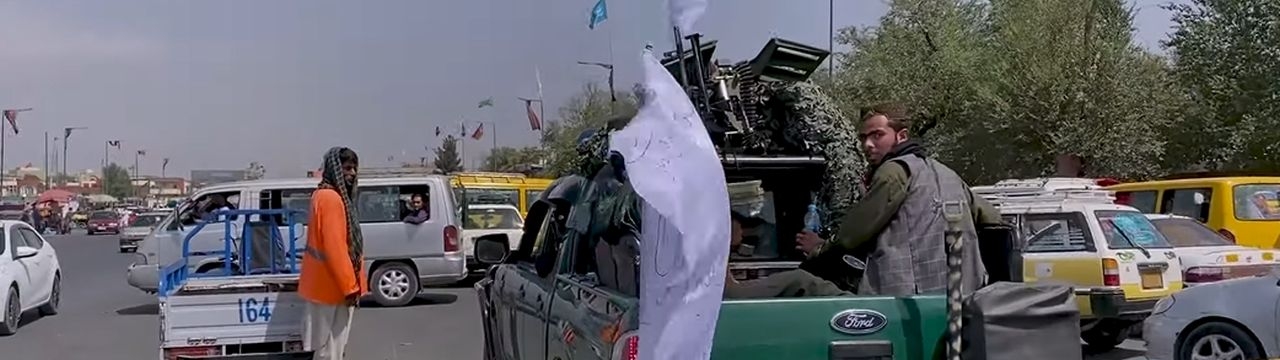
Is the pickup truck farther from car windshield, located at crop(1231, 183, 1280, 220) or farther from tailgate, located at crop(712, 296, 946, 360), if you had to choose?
car windshield, located at crop(1231, 183, 1280, 220)

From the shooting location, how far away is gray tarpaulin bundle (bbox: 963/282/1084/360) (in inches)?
148

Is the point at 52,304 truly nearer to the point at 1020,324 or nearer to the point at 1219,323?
the point at 1219,323

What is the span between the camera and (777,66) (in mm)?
6770

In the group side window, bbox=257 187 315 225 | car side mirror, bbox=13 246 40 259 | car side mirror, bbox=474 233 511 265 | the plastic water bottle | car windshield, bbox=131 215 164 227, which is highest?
side window, bbox=257 187 315 225

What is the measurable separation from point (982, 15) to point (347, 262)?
79.5ft

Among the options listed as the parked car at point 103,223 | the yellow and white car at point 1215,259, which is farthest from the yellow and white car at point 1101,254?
the parked car at point 103,223

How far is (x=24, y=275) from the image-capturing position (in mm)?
14430

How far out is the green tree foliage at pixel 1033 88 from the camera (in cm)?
2381

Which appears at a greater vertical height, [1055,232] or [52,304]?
[1055,232]

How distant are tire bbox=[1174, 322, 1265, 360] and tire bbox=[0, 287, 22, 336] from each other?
38.0ft

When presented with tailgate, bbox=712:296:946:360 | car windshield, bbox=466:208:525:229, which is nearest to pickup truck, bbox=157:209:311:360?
tailgate, bbox=712:296:946:360

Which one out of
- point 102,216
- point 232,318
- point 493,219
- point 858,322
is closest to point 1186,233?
point 232,318

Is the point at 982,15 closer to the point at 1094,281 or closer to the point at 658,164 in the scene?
the point at 1094,281

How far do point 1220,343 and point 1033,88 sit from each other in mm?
15988
